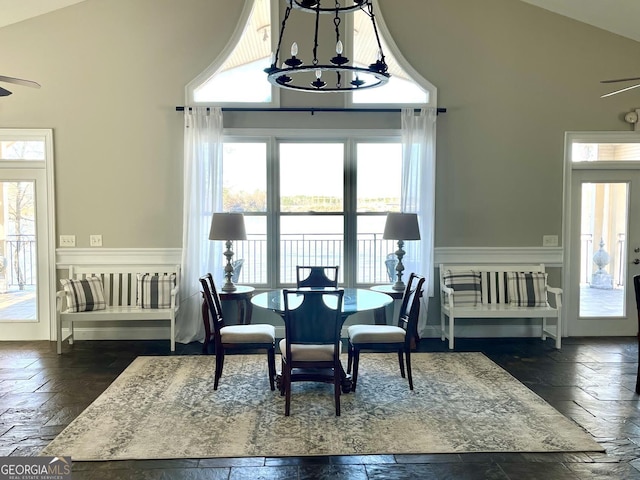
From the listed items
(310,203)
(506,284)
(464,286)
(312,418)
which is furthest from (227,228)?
(506,284)

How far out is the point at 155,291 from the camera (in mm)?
5195

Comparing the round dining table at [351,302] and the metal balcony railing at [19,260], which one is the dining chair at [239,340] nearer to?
the round dining table at [351,302]

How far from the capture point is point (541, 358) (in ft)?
15.4

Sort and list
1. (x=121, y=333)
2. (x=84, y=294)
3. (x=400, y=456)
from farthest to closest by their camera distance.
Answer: (x=121, y=333) < (x=84, y=294) < (x=400, y=456)

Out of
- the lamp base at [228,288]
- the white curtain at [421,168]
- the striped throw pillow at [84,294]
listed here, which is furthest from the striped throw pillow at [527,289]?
the striped throw pillow at [84,294]

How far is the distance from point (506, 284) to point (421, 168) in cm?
157

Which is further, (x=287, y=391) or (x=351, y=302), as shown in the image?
(x=351, y=302)

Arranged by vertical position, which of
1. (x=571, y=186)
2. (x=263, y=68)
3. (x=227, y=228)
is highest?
(x=263, y=68)

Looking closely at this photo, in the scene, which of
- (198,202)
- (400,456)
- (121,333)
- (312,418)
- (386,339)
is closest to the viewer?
(400,456)

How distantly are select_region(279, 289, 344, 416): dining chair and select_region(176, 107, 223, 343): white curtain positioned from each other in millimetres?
2089

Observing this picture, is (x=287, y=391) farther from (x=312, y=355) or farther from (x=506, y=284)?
(x=506, y=284)

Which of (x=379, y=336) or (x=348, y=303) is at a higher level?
(x=348, y=303)

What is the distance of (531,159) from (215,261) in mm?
3593

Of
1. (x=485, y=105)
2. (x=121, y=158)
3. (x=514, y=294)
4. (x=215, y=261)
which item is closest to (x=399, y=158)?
(x=485, y=105)
